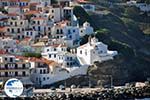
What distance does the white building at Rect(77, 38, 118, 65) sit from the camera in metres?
81.7

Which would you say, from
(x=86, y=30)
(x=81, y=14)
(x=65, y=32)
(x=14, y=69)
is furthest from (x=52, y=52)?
(x=81, y=14)

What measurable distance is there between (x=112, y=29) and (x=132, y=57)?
23.9 feet

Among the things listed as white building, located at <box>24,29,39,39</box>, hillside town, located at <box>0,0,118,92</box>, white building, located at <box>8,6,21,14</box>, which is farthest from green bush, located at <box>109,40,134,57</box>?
white building, located at <box>8,6,21,14</box>

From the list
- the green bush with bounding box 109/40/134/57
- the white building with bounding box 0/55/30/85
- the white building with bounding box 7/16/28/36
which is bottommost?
the green bush with bounding box 109/40/134/57

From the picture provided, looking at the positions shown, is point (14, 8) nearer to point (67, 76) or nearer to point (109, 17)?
point (109, 17)

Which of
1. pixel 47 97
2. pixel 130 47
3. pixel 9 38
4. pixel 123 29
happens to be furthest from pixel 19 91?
pixel 123 29

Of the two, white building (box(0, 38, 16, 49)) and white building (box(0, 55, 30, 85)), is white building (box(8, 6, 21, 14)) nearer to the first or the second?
white building (box(0, 38, 16, 49))

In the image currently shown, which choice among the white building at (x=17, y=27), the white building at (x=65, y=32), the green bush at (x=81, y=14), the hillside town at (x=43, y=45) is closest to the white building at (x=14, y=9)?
the hillside town at (x=43, y=45)

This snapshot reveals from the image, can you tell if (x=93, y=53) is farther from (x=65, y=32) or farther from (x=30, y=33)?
(x=30, y=33)

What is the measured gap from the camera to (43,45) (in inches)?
3312

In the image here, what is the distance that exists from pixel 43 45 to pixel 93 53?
15.0ft

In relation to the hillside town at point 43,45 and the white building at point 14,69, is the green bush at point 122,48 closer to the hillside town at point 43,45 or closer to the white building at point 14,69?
the hillside town at point 43,45

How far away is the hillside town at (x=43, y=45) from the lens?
79125mm

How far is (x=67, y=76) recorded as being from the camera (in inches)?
3127
